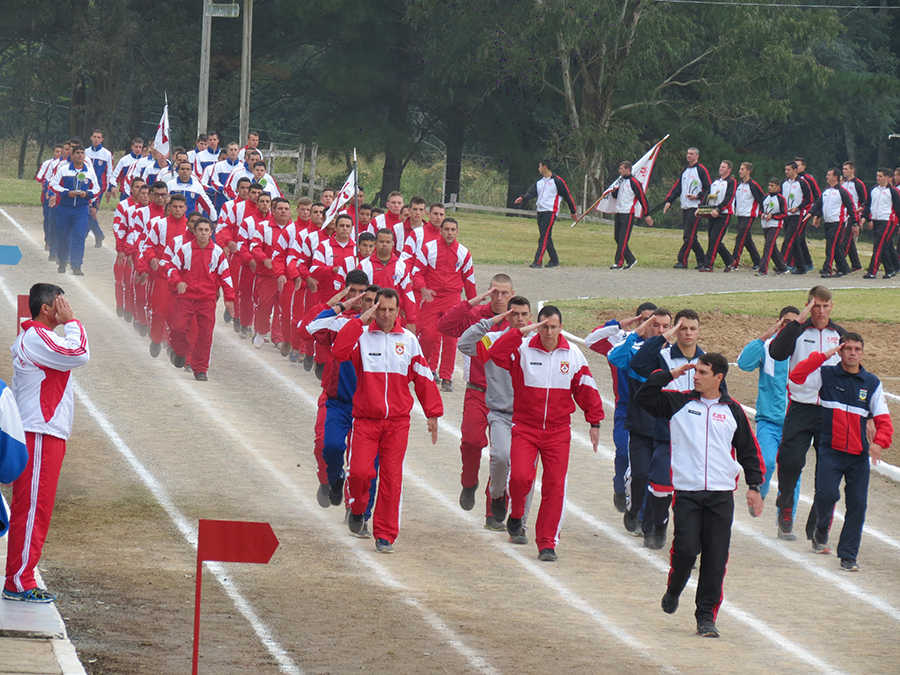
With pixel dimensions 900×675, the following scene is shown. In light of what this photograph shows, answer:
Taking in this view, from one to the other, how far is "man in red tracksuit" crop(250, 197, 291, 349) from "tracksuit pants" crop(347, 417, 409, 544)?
777cm

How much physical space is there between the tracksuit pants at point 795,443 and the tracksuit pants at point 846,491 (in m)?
0.15

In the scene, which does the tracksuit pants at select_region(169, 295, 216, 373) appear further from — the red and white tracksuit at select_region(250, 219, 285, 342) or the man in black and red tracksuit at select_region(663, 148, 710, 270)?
the man in black and red tracksuit at select_region(663, 148, 710, 270)

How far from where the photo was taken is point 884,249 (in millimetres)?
26750

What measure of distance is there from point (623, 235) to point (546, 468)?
16.4 m

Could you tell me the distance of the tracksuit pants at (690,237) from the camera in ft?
86.2

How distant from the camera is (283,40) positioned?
43531 millimetres

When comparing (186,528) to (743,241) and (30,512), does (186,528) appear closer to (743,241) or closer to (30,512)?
(30,512)

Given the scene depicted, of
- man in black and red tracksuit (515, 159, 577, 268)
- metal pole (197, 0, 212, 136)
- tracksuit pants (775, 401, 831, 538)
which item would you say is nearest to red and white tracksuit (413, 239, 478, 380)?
tracksuit pants (775, 401, 831, 538)

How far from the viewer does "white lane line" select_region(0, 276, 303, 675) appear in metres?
8.04

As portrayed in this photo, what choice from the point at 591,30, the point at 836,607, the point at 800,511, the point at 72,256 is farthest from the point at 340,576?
the point at 591,30

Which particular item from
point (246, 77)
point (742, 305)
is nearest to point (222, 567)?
point (742, 305)

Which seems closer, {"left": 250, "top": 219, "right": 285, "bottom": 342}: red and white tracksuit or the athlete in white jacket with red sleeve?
the athlete in white jacket with red sleeve

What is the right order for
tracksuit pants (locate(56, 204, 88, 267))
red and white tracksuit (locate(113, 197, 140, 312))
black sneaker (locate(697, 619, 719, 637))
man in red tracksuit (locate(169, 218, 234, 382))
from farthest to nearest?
tracksuit pants (locate(56, 204, 88, 267))
red and white tracksuit (locate(113, 197, 140, 312))
man in red tracksuit (locate(169, 218, 234, 382))
black sneaker (locate(697, 619, 719, 637))

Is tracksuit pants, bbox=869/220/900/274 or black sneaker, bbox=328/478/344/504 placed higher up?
tracksuit pants, bbox=869/220/900/274
